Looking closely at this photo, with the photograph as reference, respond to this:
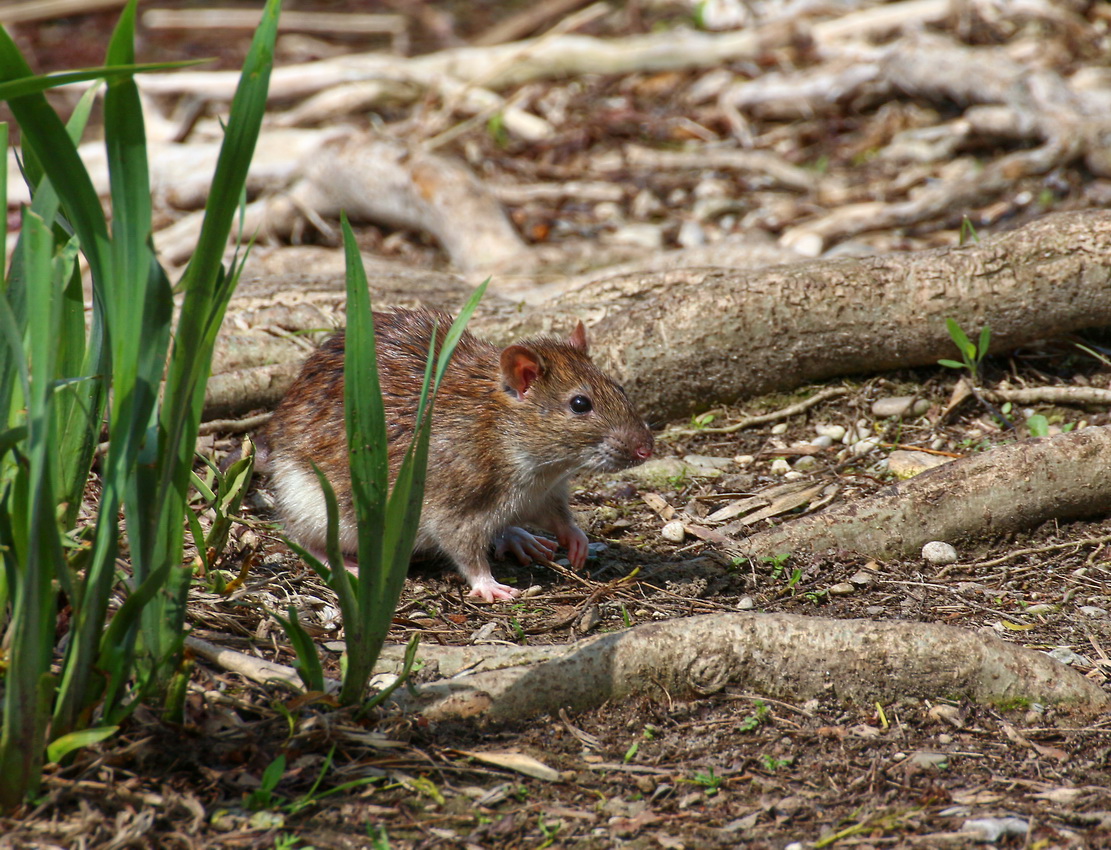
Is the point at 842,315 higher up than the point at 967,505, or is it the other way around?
the point at 842,315

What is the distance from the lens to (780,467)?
193 inches

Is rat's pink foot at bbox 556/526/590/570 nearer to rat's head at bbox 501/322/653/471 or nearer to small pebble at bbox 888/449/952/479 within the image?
rat's head at bbox 501/322/653/471

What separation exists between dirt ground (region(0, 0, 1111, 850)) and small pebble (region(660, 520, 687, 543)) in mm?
36

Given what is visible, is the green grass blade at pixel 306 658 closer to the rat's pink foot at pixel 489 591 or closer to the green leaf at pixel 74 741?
the green leaf at pixel 74 741

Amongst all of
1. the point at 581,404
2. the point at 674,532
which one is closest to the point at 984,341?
the point at 674,532

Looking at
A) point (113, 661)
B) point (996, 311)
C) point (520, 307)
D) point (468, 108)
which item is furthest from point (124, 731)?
point (468, 108)

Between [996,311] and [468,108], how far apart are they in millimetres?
7312

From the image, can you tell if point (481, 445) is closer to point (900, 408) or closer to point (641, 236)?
point (900, 408)

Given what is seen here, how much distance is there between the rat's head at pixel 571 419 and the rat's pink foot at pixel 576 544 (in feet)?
0.82

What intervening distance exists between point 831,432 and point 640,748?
2.55 meters

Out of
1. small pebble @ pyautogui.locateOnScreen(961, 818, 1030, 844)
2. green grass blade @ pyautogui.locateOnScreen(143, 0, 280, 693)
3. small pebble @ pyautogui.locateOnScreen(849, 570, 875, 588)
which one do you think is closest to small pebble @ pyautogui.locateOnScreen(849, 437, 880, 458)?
small pebble @ pyautogui.locateOnScreen(849, 570, 875, 588)

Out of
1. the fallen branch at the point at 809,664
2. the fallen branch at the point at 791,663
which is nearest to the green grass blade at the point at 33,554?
the fallen branch at the point at 791,663

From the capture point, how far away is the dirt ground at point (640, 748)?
2.46 meters

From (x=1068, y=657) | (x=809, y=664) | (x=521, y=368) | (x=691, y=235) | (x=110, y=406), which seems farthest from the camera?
(x=691, y=235)
